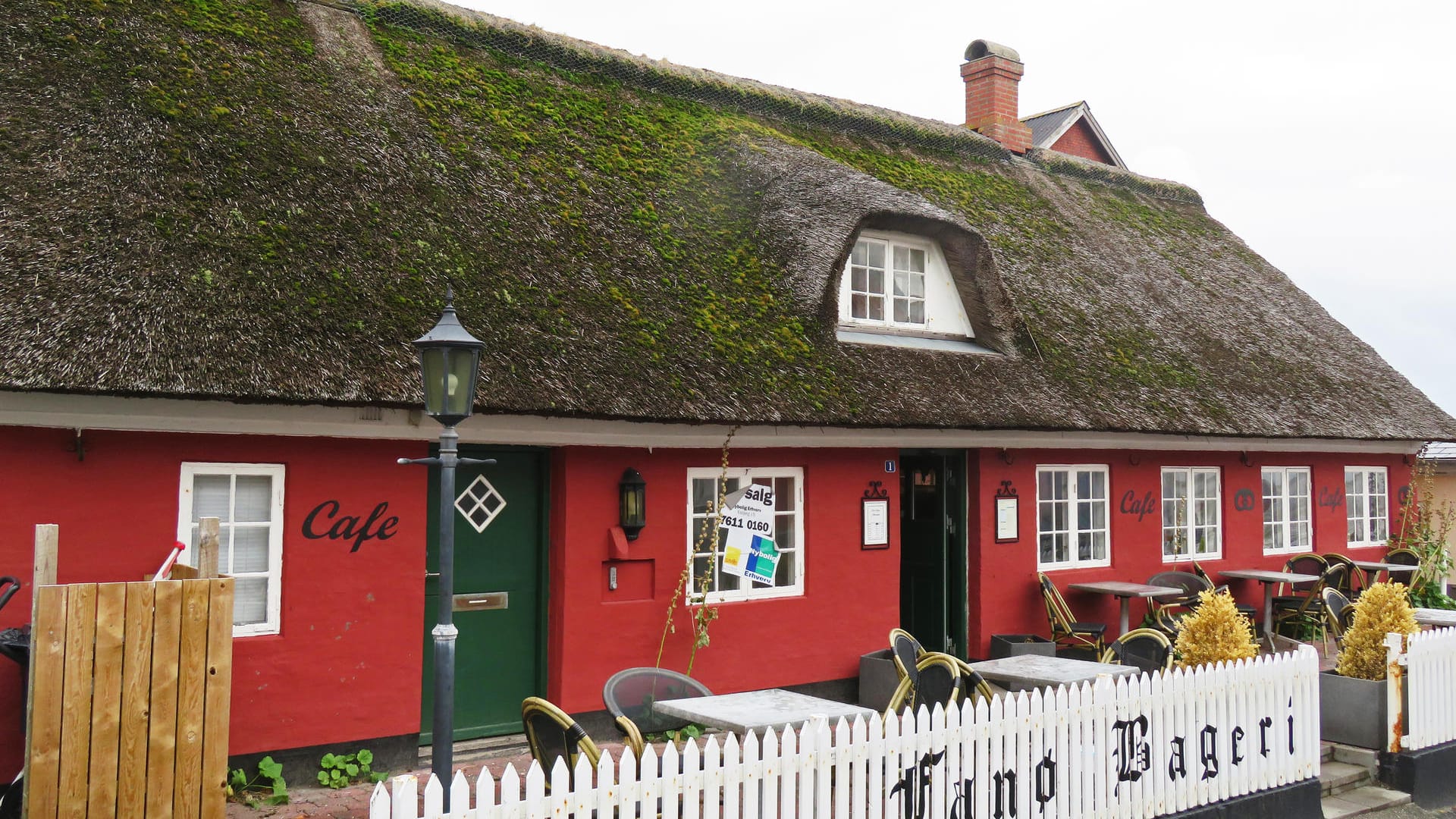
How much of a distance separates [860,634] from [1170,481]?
439cm

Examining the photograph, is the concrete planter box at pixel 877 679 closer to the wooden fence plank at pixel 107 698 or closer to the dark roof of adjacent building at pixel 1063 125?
the wooden fence plank at pixel 107 698

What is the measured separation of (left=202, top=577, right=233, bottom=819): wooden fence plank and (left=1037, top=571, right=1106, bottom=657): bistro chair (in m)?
7.10

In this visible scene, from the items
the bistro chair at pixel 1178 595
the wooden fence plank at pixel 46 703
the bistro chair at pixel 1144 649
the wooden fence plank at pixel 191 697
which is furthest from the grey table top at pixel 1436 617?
the wooden fence plank at pixel 46 703

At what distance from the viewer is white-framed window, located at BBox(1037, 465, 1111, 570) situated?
1023 cm

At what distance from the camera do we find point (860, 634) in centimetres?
885

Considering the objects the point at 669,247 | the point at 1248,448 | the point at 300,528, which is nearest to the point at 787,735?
the point at 300,528

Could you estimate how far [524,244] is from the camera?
763cm

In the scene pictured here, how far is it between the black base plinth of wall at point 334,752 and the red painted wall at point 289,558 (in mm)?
49

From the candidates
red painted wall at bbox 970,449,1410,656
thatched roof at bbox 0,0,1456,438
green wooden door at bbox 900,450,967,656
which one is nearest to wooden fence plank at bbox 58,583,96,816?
thatched roof at bbox 0,0,1456,438

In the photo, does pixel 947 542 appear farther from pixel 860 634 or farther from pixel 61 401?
pixel 61 401

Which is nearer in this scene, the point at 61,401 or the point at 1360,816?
the point at 61,401

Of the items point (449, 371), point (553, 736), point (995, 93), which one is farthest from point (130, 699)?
point (995, 93)

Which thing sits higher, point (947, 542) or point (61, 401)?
point (61, 401)

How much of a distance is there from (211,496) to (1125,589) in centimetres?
750
